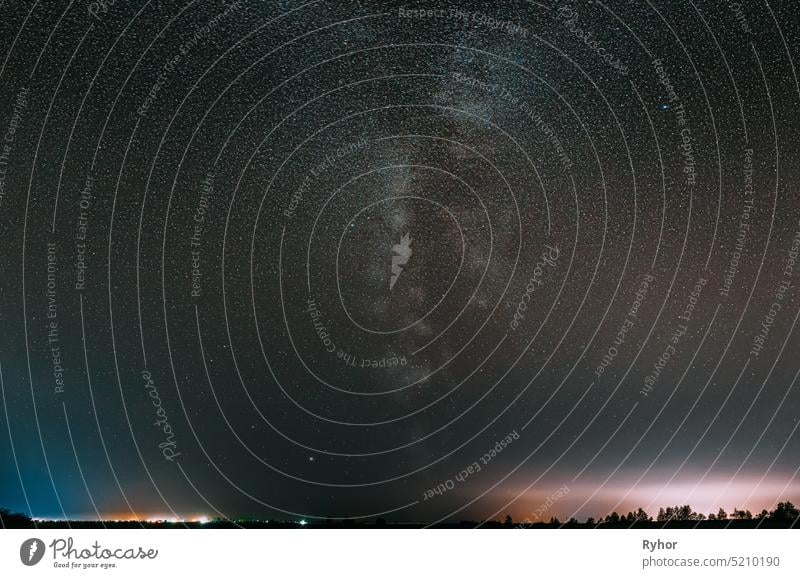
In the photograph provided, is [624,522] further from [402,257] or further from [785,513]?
[402,257]

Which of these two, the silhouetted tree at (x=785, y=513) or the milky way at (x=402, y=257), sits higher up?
the milky way at (x=402, y=257)

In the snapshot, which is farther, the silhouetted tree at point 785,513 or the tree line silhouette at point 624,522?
the silhouetted tree at point 785,513

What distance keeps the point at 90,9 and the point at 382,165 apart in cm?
332

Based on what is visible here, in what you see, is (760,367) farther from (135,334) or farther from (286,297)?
(135,334)

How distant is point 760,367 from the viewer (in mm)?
9391

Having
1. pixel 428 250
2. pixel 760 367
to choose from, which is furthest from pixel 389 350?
pixel 760 367
